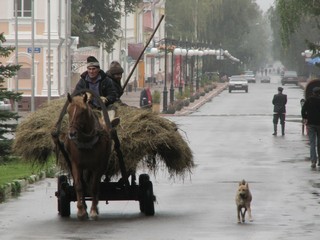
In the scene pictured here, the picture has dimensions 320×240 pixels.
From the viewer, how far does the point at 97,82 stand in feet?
57.3

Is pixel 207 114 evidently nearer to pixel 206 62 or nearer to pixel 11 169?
pixel 11 169

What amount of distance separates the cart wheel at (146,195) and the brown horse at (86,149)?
0.76 m

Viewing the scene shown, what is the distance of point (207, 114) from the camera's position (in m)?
64.4

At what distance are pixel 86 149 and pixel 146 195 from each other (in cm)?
133

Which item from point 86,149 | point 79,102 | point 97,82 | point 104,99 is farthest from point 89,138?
point 97,82

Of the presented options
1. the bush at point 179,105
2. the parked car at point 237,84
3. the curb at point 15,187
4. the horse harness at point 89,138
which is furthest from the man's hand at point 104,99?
the parked car at point 237,84

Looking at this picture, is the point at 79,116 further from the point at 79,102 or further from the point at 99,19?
the point at 99,19

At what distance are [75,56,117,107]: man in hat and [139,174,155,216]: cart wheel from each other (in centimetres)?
121

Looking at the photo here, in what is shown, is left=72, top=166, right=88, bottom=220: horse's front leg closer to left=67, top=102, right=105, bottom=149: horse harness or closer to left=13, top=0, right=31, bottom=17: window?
left=67, top=102, right=105, bottom=149: horse harness

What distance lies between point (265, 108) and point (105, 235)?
5848cm

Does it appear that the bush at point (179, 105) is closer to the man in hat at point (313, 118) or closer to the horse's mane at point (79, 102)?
the man in hat at point (313, 118)

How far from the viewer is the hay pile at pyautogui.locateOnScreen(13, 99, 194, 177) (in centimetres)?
1720

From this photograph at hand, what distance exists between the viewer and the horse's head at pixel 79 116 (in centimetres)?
1600

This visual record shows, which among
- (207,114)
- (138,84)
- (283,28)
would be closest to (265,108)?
(207,114)
